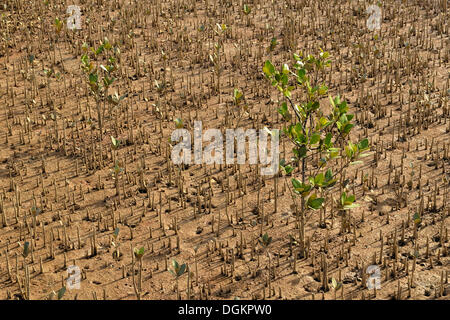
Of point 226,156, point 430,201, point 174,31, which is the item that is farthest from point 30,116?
point 430,201

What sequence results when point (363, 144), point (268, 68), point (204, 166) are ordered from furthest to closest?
point (204, 166), point (268, 68), point (363, 144)

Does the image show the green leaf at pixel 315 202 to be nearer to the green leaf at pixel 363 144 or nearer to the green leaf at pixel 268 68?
the green leaf at pixel 363 144

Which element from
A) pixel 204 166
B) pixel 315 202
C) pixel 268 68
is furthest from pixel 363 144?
pixel 204 166

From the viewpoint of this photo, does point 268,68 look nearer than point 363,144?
No

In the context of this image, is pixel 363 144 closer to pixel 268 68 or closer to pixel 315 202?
pixel 315 202

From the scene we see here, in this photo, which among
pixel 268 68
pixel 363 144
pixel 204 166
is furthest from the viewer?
pixel 204 166

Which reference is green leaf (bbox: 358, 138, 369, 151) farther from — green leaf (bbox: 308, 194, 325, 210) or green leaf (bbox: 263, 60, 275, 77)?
green leaf (bbox: 263, 60, 275, 77)

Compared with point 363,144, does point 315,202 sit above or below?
below

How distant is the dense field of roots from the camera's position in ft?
15.7

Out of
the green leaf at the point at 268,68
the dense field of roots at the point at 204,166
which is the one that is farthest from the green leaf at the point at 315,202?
Result: the green leaf at the point at 268,68

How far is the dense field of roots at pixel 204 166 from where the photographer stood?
4.79 m

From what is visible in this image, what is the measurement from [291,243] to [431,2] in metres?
7.37

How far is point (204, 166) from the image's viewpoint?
624 cm

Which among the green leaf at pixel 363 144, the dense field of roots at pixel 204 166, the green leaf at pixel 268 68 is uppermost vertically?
the green leaf at pixel 268 68
